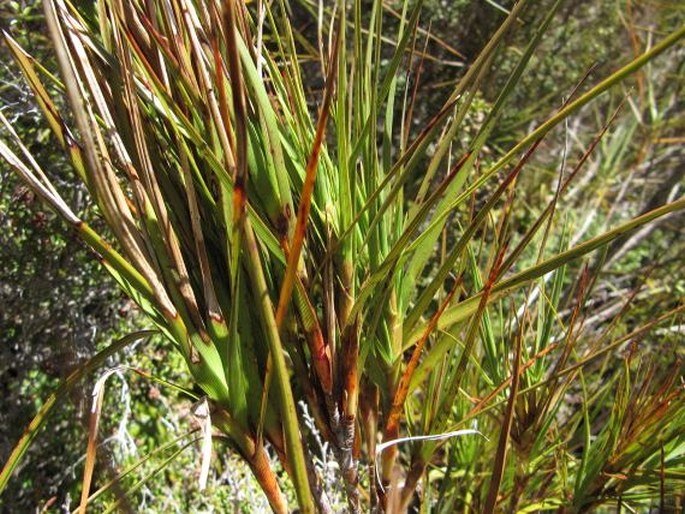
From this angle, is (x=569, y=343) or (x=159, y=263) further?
(x=569, y=343)

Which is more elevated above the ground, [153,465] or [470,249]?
[470,249]

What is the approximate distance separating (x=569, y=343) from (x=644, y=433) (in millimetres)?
129

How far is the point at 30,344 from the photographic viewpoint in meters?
1.72

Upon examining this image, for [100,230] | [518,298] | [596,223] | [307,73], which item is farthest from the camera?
[596,223]

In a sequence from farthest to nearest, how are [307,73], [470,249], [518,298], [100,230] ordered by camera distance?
[307,73]
[518,298]
[100,230]
[470,249]

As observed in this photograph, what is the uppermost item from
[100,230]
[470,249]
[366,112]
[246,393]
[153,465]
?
[366,112]

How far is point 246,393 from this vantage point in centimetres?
55

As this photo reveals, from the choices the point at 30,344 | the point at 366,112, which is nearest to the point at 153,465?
the point at 30,344

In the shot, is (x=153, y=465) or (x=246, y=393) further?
(x=153, y=465)

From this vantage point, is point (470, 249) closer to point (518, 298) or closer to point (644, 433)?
point (644, 433)

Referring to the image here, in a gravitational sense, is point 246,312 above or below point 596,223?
above

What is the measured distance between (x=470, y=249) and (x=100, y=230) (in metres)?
1.12

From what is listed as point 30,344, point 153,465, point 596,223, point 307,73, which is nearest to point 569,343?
point 153,465

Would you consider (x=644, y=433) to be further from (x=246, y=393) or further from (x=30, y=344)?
(x=30, y=344)
